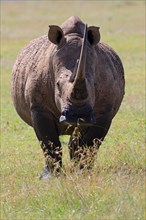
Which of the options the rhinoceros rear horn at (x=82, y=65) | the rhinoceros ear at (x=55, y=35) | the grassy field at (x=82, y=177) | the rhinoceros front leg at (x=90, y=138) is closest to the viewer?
the grassy field at (x=82, y=177)

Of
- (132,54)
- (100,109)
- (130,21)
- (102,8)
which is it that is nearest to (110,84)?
(100,109)

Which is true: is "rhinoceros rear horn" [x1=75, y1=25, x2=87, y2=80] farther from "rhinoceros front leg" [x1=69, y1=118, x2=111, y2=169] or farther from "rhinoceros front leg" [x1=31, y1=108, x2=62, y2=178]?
"rhinoceros front leg" [x1=31, y1=108, x2=62, y2=178]

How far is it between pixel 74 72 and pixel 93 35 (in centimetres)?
62

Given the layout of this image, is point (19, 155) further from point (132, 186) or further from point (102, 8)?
point (102, 8)

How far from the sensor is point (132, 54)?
2664 cm

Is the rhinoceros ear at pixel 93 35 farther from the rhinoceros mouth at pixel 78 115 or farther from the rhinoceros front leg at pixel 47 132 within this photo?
the rhinoceros front leg at pixel 47 132

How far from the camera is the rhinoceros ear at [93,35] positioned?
31.3 feet

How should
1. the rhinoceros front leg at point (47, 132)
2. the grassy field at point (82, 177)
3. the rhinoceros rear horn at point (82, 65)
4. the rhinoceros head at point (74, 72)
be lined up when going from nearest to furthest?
the grassy field at point (82, 177) → the rhinoceros rear horn at point (82, 65) → the rhinoceros head at point (74, 72) → the rhinoceros front leg at point (47, 132)

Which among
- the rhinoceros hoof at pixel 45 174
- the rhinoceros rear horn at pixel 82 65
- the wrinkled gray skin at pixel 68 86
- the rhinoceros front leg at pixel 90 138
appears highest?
the rhinoceros rear horn at pixel 82 65

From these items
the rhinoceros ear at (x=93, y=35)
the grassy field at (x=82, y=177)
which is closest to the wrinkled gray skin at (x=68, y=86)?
the rhinoceros ear at (x=93, y=35)

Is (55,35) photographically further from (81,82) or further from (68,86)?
(81,82)

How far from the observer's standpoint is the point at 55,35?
32.0ft

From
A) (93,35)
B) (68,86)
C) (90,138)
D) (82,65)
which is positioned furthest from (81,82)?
(90,138)

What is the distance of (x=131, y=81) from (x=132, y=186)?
1244 cm
